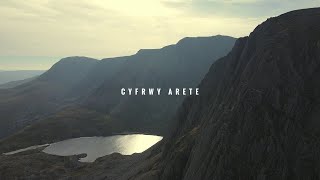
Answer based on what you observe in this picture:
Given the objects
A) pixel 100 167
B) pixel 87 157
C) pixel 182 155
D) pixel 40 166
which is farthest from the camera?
pixel 87 157

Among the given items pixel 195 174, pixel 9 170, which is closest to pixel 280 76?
pixel 195 174

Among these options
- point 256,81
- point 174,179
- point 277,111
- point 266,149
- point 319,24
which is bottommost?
point 174,179

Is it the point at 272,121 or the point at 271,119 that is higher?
the point at 271,119

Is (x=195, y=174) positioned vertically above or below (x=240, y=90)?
below

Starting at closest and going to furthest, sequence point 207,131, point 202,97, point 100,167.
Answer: point 207,131
point 202,97
point 100,167

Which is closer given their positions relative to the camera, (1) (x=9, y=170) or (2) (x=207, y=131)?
(2) (x=207, y=131)

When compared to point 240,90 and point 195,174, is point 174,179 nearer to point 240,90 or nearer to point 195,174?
point 195,174

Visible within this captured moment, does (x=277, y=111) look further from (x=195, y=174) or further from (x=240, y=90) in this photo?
(x=195, y=174)

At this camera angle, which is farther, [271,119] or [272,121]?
[271,119]
